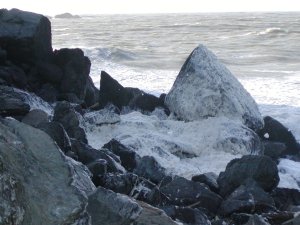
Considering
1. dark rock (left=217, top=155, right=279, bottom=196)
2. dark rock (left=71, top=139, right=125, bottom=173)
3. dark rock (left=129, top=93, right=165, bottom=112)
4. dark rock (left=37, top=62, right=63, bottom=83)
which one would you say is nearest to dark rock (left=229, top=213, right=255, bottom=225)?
dark rock (left=217, top=155, right=279, bottom=196)

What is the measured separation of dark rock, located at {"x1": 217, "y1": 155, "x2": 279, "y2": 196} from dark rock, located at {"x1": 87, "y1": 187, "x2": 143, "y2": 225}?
8.10 feet

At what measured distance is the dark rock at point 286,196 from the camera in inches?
241

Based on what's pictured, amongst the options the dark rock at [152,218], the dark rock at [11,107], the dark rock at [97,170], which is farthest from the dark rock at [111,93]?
the dark rock at [152,218]

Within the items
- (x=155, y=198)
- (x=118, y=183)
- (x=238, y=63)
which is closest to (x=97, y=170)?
(x=118, y=183)

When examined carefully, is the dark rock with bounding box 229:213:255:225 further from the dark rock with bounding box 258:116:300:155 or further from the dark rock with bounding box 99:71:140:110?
the dark rock with bounding box 99:71:140:110

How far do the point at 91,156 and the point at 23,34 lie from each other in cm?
455

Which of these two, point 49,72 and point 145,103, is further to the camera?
point 49,72

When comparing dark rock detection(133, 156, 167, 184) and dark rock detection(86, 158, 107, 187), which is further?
dark rock detection(133, 156, 167, 184)

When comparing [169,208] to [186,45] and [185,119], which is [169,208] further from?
[186,45]

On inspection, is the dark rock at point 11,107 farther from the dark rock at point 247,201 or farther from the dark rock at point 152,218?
the dark rock at point 152,218

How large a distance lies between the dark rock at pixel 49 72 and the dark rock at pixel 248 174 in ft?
15.6

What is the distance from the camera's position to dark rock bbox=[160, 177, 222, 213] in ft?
17.8

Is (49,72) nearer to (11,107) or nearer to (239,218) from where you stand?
(11,107)

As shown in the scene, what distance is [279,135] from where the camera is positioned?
9008mm
